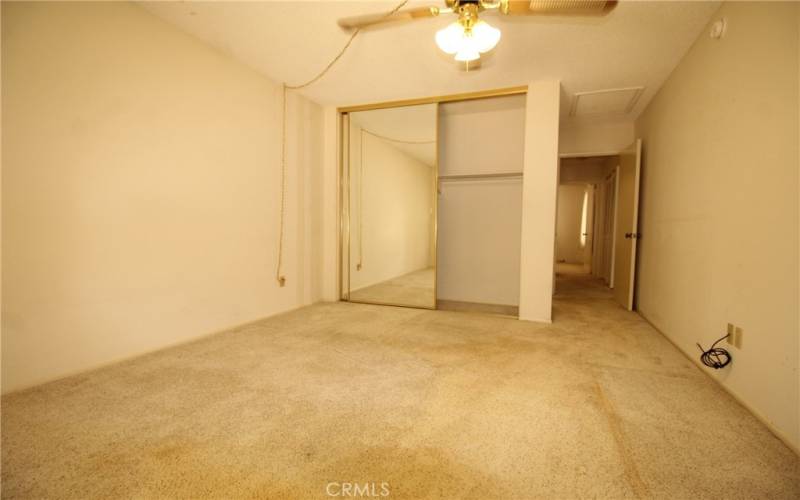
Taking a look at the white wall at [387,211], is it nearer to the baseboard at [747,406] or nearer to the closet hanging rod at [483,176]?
the closet hanging rod at [483,176]

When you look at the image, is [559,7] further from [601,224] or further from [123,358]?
[601,224]

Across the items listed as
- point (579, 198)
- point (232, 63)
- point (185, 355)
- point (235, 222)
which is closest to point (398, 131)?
point (232, 63)

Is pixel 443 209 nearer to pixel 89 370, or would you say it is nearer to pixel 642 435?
pixel 642 435

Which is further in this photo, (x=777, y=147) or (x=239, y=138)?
(x=239, y=138)

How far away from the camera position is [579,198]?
9.18 m

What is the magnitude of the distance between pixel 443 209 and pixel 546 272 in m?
1.35

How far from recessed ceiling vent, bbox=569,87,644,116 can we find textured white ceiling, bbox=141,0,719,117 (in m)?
0.12

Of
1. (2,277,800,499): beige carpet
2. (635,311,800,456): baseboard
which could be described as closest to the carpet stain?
(2,277,800,499): beige carpet

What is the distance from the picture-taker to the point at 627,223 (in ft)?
12.8

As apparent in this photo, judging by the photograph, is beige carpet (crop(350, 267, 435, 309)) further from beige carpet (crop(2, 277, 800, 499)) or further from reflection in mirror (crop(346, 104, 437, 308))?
beige carpet (crop(2, 277, 800, 499))

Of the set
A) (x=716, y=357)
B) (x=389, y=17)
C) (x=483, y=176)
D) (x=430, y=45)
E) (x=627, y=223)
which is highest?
(x=430, y=45)

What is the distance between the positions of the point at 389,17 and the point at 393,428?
6.53 ft

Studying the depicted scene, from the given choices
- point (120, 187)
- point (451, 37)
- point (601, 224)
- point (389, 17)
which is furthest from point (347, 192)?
point (601, 224)

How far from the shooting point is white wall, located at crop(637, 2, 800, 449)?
1.44m
